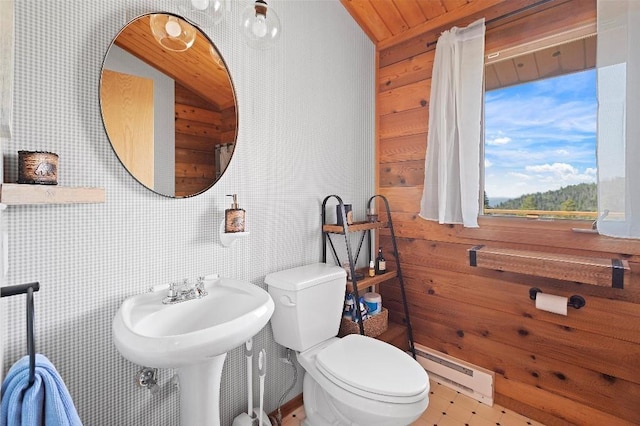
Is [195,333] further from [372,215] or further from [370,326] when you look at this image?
[372,215]

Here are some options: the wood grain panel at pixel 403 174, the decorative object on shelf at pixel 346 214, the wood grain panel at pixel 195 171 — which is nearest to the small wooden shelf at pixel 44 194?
the wood grain panel at pixel 195 171

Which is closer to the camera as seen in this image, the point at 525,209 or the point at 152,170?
the point at 152,170

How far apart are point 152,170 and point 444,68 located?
1.72 meters

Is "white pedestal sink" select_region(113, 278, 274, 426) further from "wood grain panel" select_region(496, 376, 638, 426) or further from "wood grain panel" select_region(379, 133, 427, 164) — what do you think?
"wood grain panel" select_region(496, 376, 638, 426)

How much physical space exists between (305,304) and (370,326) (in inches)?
22.8

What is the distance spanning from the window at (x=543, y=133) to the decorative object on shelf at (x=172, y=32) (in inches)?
66.9

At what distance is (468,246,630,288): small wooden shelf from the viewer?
145cm

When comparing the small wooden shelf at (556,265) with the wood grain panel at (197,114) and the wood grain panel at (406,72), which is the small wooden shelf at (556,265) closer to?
the wood grain panel at (406,72)

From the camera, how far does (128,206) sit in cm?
127

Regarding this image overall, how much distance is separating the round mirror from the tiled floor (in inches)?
56.8

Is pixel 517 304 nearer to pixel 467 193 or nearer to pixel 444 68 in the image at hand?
pixel 467 193

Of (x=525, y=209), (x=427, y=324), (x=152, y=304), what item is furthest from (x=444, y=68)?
(x=152, y=304)

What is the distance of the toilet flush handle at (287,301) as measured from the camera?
158 centimetres

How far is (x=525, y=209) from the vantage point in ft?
6.23
